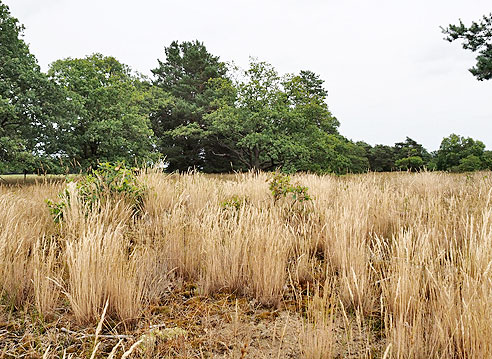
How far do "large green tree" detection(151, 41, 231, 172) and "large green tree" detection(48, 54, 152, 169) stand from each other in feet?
26.3

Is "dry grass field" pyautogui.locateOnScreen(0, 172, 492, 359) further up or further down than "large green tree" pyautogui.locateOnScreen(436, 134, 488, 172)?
further down

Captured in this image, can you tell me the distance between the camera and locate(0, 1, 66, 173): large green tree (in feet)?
46.2

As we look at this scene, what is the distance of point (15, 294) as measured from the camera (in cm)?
213

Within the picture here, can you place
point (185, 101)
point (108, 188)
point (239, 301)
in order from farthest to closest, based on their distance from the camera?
point (185, 101) < point (108, 188) < point (239, 301)

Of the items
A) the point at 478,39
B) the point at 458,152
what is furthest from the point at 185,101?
the point at 458,152

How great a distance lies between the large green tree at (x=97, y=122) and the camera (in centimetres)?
1809

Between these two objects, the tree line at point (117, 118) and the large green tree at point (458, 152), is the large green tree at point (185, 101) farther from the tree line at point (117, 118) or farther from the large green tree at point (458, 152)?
the large green tree at point (458, 152)

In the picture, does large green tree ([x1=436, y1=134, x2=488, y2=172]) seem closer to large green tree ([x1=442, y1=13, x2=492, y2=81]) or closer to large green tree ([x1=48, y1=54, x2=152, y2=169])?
large green tree ([x1=442, y1=13, x2=492, y2=81])

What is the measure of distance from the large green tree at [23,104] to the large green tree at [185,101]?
13.3 metres

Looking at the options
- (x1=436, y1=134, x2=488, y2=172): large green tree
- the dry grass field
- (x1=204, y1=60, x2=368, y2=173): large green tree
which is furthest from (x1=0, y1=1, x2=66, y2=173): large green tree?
(x1=436, y1=134, x2=488, y2=172): large green tree

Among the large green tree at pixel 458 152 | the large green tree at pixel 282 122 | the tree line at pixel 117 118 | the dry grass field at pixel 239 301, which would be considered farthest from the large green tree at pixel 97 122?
the large green tree at pixel 458 152

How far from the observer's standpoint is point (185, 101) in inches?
1198

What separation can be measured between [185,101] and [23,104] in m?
17.3

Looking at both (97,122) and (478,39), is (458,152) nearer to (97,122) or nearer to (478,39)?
(478,39)
